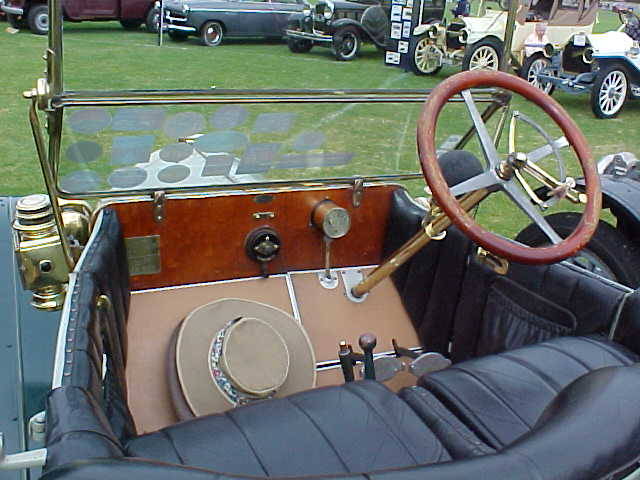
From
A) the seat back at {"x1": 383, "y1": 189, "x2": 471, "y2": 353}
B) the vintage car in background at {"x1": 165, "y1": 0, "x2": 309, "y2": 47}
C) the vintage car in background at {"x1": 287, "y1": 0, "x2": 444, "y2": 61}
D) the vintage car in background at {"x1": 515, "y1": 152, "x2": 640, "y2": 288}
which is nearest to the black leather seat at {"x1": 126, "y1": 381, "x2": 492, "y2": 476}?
the seat back at {"x1": 383, "y1": 189, "x2": 471, "y2": 353}

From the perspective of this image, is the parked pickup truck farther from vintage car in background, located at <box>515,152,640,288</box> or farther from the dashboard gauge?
vintage car in background, located at <box>515,152,640,288</box>

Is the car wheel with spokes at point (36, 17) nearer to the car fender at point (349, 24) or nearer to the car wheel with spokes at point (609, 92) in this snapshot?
the car fender at point (349, 24)

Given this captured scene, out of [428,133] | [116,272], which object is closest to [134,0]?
[116,272]

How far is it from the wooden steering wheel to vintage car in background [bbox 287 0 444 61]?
6.18 meters

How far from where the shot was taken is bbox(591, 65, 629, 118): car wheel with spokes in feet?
23.6

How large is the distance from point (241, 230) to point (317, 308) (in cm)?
39

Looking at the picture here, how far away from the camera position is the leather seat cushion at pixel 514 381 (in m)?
1.49

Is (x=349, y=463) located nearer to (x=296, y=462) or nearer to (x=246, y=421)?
(x=296, y=462)

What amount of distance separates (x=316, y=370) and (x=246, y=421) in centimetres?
82

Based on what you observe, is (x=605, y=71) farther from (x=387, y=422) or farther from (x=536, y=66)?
(x=387, y=422)

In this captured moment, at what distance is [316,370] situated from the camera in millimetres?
2246

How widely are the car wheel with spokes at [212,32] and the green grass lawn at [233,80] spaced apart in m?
0.50

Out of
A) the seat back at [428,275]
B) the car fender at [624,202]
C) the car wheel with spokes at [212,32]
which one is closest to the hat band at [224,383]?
the seat back at [428,275]

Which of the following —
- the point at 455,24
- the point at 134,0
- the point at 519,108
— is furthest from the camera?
the point at 455,24
